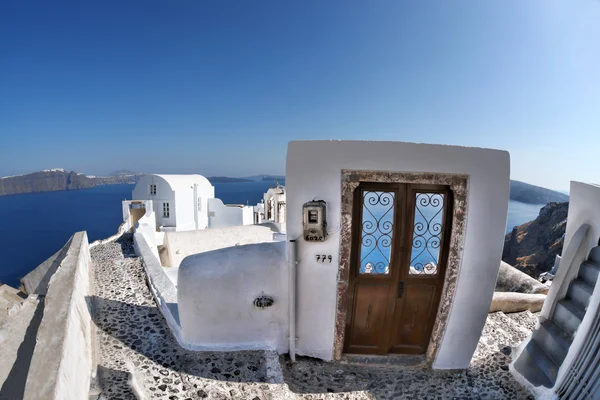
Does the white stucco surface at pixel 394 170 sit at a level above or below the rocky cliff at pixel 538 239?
above

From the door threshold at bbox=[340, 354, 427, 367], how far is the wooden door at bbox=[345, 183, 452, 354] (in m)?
0.06

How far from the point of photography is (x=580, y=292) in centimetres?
309

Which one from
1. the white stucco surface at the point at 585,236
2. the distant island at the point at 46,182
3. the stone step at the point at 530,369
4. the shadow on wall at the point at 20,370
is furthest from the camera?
the distant island at the point at 46,182

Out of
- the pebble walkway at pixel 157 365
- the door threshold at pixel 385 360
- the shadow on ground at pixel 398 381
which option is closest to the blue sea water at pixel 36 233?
the pebble walkway at pixel 157 365

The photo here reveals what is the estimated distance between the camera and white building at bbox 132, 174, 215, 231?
23.4 meters

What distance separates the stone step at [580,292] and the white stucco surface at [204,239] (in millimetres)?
8367

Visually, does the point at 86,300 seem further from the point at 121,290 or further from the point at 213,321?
the point at 213,321

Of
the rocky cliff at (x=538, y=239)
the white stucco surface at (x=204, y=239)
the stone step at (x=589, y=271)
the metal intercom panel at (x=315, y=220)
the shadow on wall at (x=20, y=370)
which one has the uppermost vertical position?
the metal intercom panel at (x=315, y=220)

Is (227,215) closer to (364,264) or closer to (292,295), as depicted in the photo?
(292,295)

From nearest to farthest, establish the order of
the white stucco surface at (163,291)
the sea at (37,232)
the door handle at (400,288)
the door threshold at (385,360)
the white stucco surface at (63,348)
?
the white stucco surface at (63,348) < the door handle at (400,288) < the door threshold at (385,360) < the white stucco surface at (163,291) < the sea at (37,232)

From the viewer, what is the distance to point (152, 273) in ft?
17.7

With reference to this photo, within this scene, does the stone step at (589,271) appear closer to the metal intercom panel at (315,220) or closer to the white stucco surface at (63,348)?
the metal intercom panel at (315,220)

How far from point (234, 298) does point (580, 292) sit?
12.8ft

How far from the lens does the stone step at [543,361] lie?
3020 millimetres
